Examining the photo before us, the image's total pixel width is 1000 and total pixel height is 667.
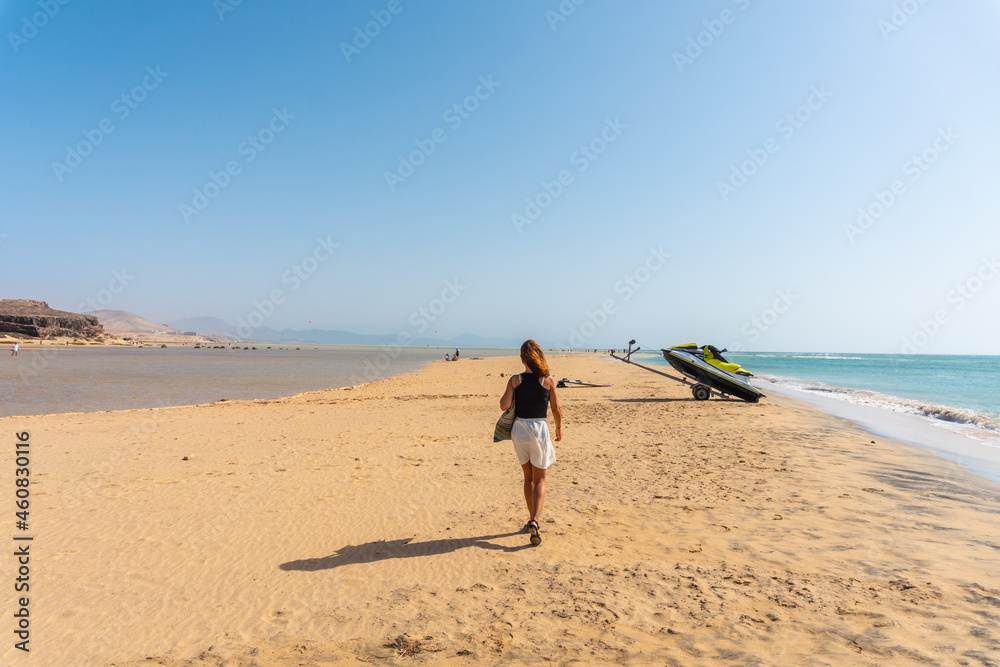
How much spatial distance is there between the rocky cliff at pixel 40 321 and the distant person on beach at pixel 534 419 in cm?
11569

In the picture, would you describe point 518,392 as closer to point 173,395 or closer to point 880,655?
point 880,655

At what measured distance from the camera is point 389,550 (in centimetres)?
505

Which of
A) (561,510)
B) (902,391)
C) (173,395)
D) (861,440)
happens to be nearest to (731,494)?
(561,510)

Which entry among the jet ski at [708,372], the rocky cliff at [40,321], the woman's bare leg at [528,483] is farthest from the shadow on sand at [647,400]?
the rocky cliff at [40,321]

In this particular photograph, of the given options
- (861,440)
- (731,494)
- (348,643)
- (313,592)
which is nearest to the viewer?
(348,643)

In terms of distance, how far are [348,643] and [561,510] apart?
339 centimetres

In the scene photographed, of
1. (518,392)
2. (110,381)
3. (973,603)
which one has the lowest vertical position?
(110,381)

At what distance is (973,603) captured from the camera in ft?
12.6

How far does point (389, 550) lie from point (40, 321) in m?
118

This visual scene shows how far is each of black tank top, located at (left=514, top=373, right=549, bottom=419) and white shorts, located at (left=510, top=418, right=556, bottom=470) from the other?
0.07 meters

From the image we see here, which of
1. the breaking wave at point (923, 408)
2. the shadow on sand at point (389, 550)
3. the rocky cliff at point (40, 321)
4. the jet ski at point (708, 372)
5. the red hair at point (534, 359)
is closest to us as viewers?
the shadow on sand at point (389, 550)

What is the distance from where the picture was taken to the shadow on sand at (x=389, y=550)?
471cm

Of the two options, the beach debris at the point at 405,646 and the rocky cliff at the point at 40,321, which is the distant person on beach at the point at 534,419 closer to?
the beach debris at the point at 405,646

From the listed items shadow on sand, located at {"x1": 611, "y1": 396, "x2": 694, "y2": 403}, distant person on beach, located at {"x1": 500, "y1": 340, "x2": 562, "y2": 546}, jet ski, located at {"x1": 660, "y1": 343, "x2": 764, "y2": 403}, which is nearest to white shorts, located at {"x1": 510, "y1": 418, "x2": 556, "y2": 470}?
distant person on beach, located at {"x1": 500, "y1": 340, "x2": 562, "y2": 546}
